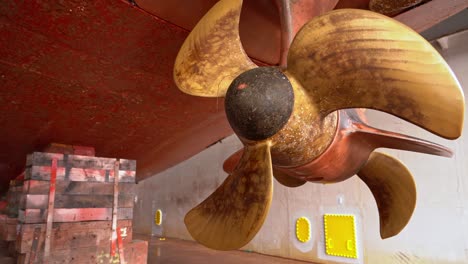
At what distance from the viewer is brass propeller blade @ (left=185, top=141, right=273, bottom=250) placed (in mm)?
1334

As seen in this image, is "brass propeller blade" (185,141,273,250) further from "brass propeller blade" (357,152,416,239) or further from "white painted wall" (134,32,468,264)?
"white painted wall" (134,32,468,264)

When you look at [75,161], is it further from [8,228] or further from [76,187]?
[8,228]

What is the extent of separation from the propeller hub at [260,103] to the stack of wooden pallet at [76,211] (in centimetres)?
233

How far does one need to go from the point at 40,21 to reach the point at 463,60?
4.69m

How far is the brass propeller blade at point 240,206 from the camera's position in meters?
1.33

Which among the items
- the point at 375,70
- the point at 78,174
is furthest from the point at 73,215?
the point at 375,70

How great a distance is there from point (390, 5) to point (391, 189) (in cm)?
124

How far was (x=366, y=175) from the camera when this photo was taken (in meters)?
1.99

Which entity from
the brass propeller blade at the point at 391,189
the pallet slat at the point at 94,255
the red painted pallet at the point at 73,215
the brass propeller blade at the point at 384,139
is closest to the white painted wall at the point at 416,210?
the brass propeller blade at the point at 391,189

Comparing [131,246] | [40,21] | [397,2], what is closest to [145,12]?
[40,21]

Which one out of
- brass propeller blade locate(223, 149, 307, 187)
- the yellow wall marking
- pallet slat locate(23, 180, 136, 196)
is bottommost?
the yellow wall marking

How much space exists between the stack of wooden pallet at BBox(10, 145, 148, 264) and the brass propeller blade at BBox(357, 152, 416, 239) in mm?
2395

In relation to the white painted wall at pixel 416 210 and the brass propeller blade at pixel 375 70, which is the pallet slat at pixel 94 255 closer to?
the brass propeller blade at pixel 375 70

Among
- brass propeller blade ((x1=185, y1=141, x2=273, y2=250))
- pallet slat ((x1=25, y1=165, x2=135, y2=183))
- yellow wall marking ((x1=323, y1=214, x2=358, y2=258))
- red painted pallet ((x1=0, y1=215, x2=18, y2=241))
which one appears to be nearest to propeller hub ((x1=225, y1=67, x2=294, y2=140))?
brass propeller blade ((x1=185, y1=141, x2=273, y2=250))
